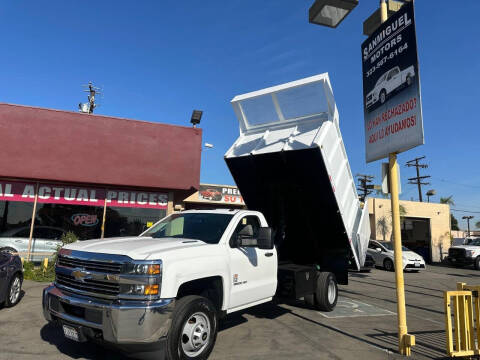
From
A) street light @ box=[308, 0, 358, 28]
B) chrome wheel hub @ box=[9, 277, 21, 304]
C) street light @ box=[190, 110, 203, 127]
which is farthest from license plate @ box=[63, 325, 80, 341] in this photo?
street light @ box=[190, 110, 203, 127]

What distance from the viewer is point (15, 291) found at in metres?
7.00

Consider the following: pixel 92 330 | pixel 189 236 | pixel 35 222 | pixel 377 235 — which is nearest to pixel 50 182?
pixel 35 222

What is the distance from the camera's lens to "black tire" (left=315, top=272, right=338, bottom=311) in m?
7.13

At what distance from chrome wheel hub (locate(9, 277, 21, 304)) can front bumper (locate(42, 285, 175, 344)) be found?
13.1ft

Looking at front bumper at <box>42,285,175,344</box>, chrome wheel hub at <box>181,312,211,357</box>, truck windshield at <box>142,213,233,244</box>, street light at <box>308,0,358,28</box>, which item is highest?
street light at <box>308,0,358,28</box>

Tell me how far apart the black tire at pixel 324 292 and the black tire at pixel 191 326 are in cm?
348

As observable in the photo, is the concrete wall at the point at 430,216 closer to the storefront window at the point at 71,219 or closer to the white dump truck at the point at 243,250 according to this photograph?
the white dump truck at the point at 243,250

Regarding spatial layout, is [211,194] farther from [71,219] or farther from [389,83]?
[389,83]

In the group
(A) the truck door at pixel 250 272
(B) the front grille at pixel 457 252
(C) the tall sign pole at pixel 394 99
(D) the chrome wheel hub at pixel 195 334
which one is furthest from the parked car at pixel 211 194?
(D) the chrome wheel hub at pixel 195 334

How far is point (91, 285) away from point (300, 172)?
4254 millimetres

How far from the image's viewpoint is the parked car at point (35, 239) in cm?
1210

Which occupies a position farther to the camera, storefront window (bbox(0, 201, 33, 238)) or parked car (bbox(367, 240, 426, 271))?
parked car (bbox(367, 240, 426, 271))

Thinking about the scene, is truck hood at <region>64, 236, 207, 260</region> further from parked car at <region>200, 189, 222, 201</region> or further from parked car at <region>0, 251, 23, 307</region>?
parked car at <region>200, 189, 222, 201</region>

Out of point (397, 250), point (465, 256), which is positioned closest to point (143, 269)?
point (397, 250)
